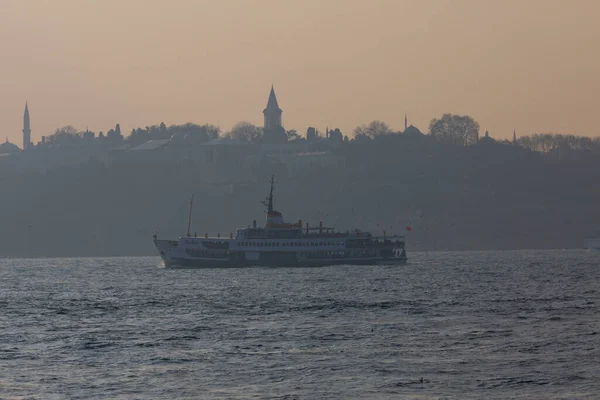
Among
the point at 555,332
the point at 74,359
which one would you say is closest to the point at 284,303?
the point at 555,332

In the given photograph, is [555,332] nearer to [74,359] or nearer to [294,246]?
[74,359]

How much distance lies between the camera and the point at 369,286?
11800 centimetres

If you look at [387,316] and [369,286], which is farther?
[369,286]

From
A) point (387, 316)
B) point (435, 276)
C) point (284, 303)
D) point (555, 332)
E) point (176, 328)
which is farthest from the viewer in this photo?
point (435, 276)

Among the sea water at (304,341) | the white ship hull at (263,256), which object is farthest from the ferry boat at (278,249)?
the sea water at (304,341)

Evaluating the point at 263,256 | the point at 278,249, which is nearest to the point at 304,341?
the point at 278,249

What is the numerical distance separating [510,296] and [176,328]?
109 ft

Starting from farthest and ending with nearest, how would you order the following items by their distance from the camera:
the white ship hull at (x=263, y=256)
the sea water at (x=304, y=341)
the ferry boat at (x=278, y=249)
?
the ferry boat at (x=278, y=249) → the white ship hull at (x=263, y=256) → the sea water at (x=304, y=341)

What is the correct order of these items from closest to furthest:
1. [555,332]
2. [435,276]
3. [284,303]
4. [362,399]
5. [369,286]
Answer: [362,399]
[555,332]
[284,303]
[369,286]
[435,276]

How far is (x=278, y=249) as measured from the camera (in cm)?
15412

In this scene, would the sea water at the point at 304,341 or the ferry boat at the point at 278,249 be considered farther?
the ferry boat at the point at 278,249

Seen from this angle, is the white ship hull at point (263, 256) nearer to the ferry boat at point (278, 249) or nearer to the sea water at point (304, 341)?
the ferry boat at point (278, 249)

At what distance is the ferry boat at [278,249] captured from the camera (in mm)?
154625

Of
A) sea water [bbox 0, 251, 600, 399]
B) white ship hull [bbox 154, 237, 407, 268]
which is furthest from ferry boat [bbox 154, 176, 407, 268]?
sea water [bbox 0, 251, 600, 399]
